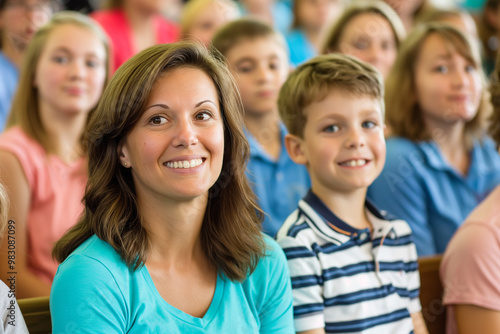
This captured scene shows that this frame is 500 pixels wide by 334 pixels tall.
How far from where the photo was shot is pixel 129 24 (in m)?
2.75

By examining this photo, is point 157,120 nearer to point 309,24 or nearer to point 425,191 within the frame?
point 425,191

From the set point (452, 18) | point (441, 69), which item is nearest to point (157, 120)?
point (441, 69)

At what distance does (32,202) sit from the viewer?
1726mm

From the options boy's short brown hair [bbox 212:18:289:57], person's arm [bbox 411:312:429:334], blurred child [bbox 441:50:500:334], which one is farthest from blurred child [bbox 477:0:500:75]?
person's arm [bbox 411:312:429:334]

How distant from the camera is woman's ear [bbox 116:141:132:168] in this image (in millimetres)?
1033

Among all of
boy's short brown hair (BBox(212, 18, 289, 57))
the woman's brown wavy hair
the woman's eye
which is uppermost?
boy's short brown hair (BBox(212, 18, 289, 57))

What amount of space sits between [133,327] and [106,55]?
116 centimetres

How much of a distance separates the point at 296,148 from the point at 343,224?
0.20 meters

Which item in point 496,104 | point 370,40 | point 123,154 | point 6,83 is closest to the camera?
point 123,154

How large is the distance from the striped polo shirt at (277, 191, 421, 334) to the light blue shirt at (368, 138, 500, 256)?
1.41 feet

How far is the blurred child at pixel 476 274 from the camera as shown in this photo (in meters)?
1.24

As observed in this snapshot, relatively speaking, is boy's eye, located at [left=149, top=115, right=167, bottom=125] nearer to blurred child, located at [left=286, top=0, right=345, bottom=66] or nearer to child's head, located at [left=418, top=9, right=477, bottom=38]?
child's head, located at [left=418, top=9, right=477, bottom=38]

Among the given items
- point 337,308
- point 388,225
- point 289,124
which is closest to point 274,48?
point 289,124

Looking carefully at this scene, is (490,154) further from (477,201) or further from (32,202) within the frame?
(32,202)
